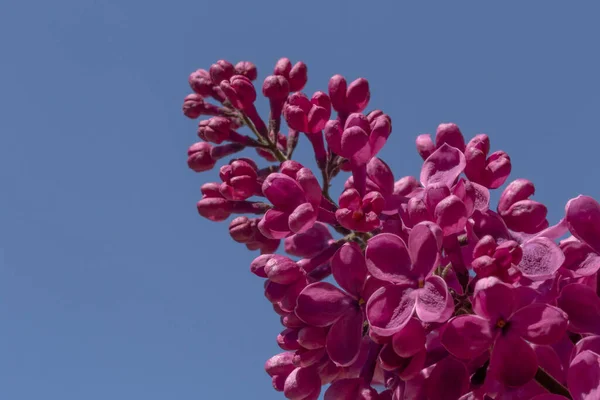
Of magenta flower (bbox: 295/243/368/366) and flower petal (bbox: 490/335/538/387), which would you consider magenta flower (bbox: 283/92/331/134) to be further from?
flower petal (bbox: 490/335/538/387)

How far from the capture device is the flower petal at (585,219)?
1.97 meters

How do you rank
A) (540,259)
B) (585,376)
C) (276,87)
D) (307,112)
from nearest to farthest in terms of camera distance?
1. (585,376)
2. (540,259)
3. (307,112)
4. (276,87)

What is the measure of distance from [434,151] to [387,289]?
0.64m

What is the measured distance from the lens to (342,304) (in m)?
2.05

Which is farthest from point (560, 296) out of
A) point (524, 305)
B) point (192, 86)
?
point (192, 86)

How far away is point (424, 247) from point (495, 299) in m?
0.26

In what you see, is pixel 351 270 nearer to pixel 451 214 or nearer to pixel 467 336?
pixel 451 214

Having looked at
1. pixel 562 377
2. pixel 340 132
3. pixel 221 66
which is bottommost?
pixel 562 377

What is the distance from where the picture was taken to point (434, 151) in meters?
2.37

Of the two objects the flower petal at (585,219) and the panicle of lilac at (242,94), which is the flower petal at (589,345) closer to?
the flower petal at (585,219)

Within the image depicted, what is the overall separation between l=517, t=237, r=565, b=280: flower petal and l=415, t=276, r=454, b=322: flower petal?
0.72ft

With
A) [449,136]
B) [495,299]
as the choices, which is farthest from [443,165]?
[495,299]

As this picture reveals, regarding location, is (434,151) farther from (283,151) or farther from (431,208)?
(283,151)

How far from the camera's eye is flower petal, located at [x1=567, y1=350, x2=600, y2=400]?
1613 millimetres
